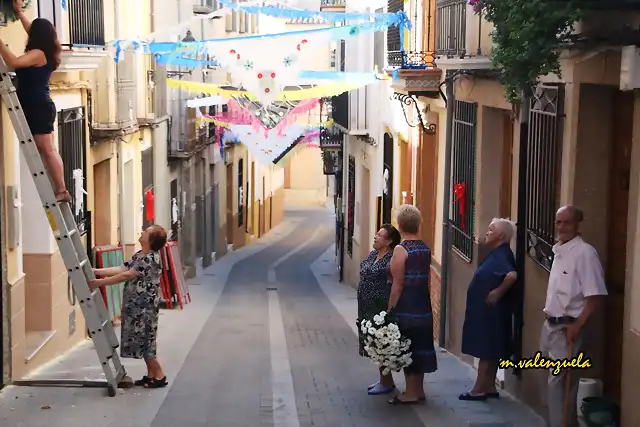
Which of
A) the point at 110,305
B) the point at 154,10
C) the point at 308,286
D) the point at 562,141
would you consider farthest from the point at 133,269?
the point at 308,286

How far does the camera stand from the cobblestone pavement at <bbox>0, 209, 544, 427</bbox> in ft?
27.3

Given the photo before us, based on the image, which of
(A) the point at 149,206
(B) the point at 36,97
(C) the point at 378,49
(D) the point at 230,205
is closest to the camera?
(B) the point at 36,97

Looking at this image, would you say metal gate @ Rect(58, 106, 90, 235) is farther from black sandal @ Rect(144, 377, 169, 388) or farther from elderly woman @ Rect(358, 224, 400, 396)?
elderly woman @ Rect(358, 224, 400, 396)

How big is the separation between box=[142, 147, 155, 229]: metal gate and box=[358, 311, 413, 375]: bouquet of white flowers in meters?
13.8

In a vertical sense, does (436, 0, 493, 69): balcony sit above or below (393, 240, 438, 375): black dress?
above

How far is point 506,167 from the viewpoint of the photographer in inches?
473

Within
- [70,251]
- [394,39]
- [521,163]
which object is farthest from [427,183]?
[70,251]

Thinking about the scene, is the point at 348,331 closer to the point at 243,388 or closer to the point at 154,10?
the point at 243,388

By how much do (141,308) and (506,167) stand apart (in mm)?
4929

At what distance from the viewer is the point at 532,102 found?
30.8 feet

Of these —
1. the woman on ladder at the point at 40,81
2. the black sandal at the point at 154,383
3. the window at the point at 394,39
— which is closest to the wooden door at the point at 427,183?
the window at the point at 394,39

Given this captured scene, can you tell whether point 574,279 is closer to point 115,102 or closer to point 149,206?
point 115,102

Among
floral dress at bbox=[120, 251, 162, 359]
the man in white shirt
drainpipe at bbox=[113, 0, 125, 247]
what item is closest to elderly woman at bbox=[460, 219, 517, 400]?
the man in white shirt

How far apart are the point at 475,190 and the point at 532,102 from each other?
3.14 metres
